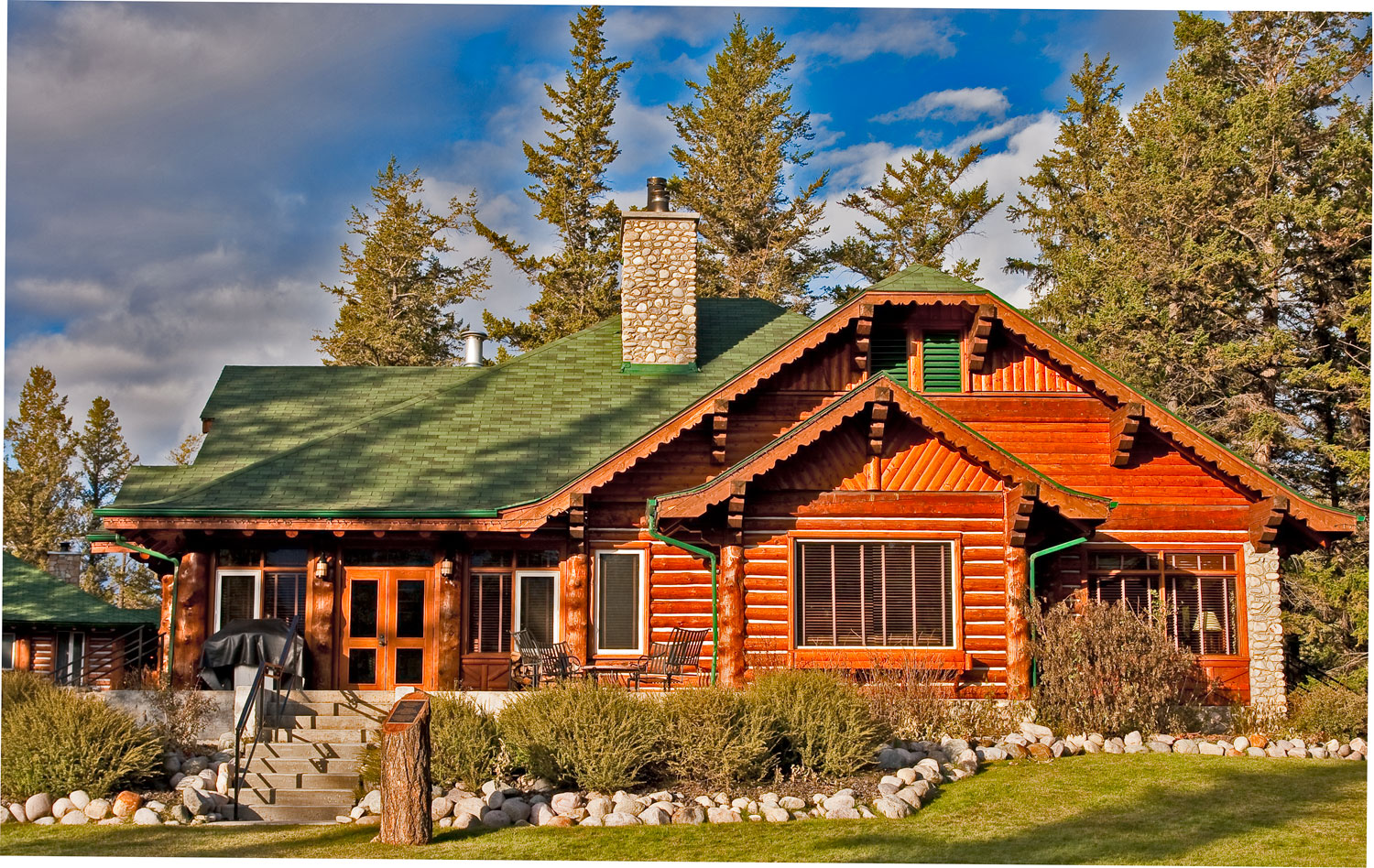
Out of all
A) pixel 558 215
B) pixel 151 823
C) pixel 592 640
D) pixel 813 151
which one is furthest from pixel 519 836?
pixel 813 151

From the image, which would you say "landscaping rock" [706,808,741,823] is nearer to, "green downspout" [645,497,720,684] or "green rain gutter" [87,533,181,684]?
"green downspout" [645,497,720,684]

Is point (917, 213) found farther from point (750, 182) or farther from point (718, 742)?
point (718, 742)

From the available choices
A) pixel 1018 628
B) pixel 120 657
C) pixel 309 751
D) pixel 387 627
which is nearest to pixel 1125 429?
pixel 1018 628

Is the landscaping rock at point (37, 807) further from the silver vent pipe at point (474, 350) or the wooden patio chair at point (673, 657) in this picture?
the silver vent pipe at point (474, 350)

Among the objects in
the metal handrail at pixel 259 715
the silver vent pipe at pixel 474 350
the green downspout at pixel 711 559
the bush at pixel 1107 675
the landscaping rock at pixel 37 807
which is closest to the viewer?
the landscaping rock at pixel 37 807

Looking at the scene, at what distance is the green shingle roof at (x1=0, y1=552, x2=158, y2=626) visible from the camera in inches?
1011

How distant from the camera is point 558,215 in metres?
35.4

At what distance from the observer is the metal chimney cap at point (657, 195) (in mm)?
20984

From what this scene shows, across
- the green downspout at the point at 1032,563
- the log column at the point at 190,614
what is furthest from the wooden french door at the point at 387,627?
the green downspout at the point at 1032,563

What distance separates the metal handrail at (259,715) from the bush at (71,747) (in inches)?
32.9

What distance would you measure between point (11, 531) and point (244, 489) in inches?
968

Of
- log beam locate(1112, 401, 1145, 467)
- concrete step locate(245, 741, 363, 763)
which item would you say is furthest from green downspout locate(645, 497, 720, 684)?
log beam locate(1112, 401, 1145, 467)

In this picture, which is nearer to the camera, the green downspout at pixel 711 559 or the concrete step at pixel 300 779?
the concrete step at pixel 300 779

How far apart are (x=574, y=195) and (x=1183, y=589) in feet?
75.4
